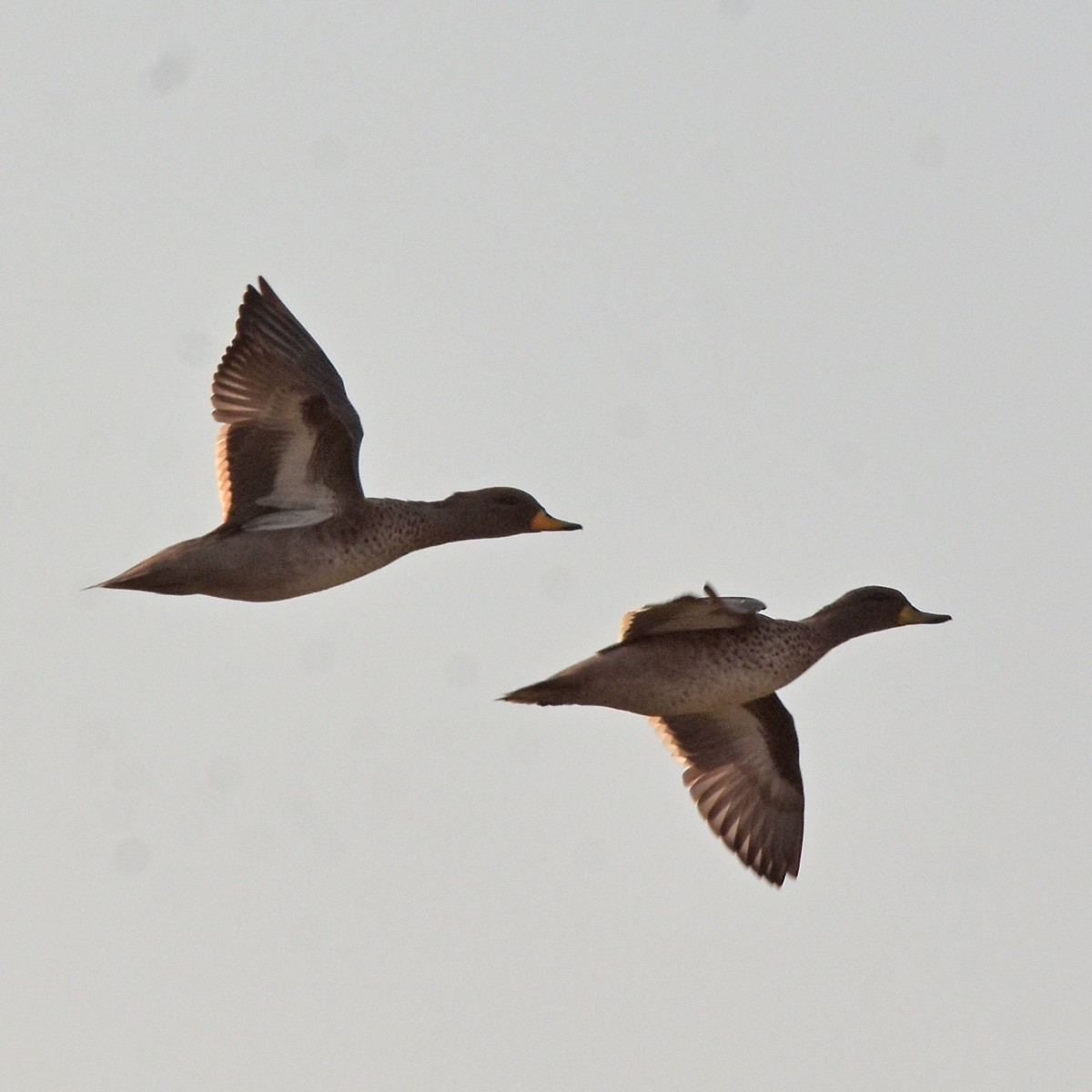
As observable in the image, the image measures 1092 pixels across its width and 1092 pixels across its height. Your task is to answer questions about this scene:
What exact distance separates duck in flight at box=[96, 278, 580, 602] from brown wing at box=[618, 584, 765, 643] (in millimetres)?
1384

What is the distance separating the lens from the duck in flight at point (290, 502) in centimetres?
1376

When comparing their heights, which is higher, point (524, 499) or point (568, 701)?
point (524, 499)

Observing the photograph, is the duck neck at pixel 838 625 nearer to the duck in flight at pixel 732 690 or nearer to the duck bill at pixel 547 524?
the duck in flight at pixel 732 690

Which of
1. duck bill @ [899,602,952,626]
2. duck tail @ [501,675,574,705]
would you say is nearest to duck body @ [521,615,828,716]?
duck tail @ [501,675,574,705]

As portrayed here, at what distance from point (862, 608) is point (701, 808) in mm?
1535

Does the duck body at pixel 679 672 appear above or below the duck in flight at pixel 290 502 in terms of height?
below

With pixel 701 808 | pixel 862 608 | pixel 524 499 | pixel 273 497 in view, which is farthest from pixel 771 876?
pixel 273 497

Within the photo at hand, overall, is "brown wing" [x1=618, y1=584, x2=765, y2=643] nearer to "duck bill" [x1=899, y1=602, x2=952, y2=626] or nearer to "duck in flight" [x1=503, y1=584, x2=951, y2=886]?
"duck in flight" [x1=503, y1=584, x2=951, y2=886]

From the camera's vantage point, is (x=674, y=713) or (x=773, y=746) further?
(x=773, y=746)

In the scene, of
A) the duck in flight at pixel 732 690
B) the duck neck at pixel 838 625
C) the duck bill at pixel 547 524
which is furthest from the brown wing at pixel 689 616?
the duck bill at pixel 547 524

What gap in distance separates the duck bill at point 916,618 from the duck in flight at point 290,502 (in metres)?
1.94

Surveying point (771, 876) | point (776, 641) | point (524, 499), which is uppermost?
point (524, 499)

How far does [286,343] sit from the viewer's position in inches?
576

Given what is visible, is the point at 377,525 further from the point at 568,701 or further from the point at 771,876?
the point at 771,876
